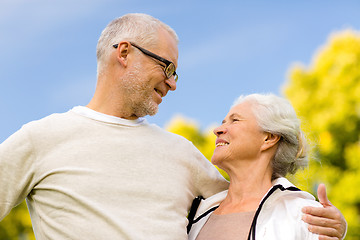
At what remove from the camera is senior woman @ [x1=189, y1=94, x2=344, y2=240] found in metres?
3.10

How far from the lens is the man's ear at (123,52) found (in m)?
3.26

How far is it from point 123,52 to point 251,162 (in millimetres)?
1183

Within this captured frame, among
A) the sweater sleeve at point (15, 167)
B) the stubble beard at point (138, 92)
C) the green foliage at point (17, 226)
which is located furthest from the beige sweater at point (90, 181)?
the green foliage at point (17, 226)

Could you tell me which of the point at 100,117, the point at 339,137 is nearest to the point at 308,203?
the point at 100,117

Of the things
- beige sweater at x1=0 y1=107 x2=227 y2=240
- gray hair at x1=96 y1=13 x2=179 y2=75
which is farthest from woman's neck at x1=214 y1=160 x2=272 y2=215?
gray hair at x1=96 y1=13 x2=179 y2=75

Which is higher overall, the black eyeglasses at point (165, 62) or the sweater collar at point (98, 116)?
the black eyeglasses at point (165, 62)

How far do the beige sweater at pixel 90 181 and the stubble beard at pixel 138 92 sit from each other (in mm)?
161

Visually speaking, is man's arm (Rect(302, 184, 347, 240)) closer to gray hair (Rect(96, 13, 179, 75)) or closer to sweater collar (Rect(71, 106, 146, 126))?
sweater collar (Rect(71, 106, 146, 126))

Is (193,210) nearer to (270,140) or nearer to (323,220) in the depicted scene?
(270,140)

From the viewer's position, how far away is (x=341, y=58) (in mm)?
15164

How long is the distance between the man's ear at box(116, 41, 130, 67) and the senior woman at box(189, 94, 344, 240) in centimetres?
85

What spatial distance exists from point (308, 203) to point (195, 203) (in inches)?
31.5

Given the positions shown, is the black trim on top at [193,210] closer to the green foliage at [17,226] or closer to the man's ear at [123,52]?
the man's ear at [123,52]

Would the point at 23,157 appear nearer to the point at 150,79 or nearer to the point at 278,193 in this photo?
the point at 150,79
